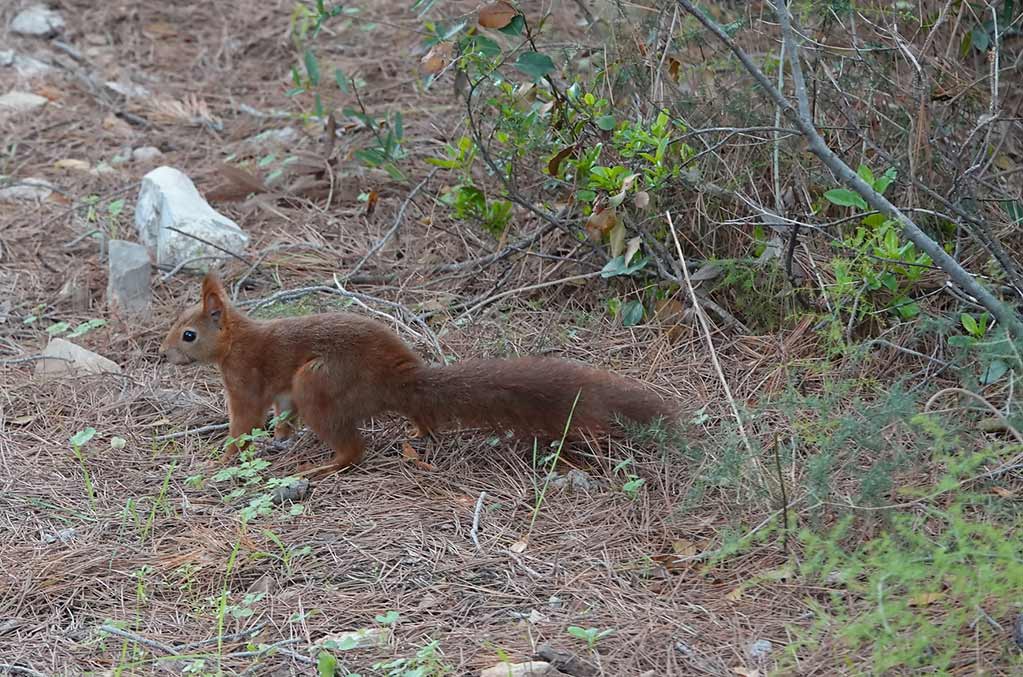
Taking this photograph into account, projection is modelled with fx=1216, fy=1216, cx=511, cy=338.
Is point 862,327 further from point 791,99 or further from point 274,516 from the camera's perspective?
point 274,516

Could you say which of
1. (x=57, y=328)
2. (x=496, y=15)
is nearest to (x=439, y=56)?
(x=496, y=15)

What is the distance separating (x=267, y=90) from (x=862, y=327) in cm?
406

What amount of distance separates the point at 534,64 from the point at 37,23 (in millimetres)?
4670

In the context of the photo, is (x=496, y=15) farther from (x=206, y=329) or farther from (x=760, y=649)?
(x=760, y=649)

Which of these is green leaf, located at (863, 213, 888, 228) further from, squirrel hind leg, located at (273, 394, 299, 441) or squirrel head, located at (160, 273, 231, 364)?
squirrel head, located at (160, 273, 231, 364)

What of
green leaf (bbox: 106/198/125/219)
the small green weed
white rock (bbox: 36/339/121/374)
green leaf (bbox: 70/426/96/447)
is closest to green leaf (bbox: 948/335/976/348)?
the small green weed

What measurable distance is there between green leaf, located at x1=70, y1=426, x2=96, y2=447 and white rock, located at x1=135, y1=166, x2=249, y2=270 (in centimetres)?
122

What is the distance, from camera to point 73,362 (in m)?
4.27

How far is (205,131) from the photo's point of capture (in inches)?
251

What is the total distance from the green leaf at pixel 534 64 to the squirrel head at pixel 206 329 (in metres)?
1.21

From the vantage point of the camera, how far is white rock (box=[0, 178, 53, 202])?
5648 millimetres

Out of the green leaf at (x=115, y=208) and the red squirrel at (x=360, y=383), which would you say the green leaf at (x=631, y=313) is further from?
the green leaf at (x=115, y=208)

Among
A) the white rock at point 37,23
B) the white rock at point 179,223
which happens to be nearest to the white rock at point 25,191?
the white rock at point 179,223

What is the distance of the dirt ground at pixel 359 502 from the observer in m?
2.81
